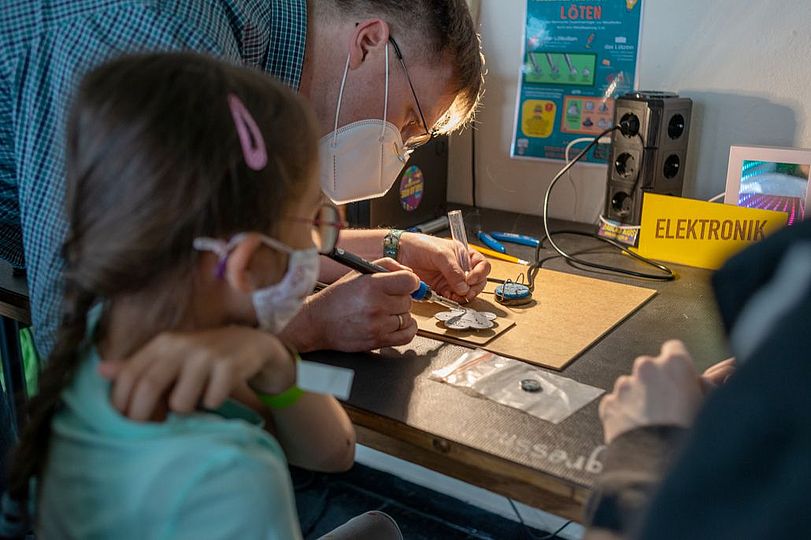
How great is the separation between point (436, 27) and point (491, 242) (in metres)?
0.47

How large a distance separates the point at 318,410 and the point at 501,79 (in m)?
1.22

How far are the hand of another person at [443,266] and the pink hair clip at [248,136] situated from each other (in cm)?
62

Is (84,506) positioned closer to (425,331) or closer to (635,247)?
(425,331)

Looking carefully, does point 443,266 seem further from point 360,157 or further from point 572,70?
point 572,70

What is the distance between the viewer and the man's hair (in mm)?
1247

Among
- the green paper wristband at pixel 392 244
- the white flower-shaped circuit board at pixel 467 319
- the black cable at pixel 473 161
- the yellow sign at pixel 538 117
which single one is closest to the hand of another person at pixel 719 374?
the white flower-shaped circuit board at pixel 467 319

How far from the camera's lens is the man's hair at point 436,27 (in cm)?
125

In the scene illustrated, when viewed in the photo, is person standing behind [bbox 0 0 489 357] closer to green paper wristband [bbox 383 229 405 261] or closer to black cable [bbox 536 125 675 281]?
green paper wristband [bbox 383 229 405 261]

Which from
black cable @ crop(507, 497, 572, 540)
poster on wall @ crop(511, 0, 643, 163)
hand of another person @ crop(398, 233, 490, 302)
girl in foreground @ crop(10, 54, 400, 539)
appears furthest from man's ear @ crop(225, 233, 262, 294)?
black cable @ crop(507, 497, 572, 540)

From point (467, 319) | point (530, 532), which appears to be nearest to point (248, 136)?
point (467, 319)

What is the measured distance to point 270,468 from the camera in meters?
0.65

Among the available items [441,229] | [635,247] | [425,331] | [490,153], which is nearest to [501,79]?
[490,153]

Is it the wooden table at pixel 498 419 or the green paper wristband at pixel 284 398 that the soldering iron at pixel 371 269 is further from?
the green paper wristband at pixel 284 398

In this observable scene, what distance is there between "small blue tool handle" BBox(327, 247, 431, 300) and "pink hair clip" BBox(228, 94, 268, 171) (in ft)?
1.29
